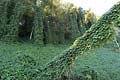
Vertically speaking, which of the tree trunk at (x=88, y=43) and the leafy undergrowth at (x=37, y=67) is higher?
the tree trunk at (x=88, y=43)

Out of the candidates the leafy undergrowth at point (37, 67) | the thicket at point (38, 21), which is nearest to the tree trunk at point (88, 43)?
the leafy undergrowth at point (37, 67)

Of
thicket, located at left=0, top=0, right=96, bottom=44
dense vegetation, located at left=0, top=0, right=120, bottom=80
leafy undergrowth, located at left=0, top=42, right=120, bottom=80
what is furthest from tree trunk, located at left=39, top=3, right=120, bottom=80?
thicket, located at left=0, top=0, right=96, bottom=44

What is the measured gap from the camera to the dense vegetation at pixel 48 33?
5820 mm

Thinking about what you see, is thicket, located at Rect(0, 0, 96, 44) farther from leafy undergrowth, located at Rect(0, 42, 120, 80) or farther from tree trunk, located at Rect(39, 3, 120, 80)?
tree trunk, located at Rect(39, 3, 120, 80)

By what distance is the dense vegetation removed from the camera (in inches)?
229

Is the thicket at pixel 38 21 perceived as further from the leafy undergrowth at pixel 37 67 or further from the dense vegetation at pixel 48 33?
the leafy undergrowth at pixel 37 67

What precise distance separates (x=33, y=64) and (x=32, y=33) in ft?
20.1

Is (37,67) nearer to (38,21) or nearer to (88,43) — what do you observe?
(88,43)

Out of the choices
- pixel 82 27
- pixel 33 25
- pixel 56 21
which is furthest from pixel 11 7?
pixel 82 27

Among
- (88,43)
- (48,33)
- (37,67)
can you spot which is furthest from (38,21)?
(88,43)

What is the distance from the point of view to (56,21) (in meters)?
13.8

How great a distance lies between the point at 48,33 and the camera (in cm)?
1281

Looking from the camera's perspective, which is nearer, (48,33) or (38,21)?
(38,21)

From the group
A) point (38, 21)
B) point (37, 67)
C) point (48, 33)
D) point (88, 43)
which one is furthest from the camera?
point (48, 33)
